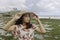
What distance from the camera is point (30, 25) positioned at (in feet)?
6.43

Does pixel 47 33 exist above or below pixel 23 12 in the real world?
below

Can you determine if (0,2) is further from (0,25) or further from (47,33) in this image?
(47,33)

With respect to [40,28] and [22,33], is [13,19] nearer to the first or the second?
[22,33]

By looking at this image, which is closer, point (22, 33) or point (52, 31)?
point (22, 33)

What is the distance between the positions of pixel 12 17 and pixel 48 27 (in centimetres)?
52

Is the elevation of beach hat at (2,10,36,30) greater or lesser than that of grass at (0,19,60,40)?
greater

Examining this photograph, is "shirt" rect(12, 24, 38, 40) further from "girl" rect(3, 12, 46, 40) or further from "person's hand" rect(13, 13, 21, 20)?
"person's hand" rect(13, 13, 21, 20)

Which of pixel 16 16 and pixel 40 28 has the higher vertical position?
pixel 16 16

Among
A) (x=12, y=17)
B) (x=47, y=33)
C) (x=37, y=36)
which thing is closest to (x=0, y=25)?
(x=12, y=17)

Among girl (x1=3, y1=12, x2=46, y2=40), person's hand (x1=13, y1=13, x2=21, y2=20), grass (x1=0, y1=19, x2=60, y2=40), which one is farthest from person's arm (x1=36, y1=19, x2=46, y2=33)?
person's hand (x1=13, y1=13, x2=21, y2=20)

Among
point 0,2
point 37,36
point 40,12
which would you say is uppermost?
point 0,2

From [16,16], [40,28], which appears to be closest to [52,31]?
[40,28]

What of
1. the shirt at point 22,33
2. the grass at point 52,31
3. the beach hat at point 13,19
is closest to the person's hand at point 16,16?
the beach hat at point 13,19

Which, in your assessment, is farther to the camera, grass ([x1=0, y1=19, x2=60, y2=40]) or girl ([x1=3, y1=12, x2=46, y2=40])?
grass ([x1=0, y1=19, x2=60, y2=40])
